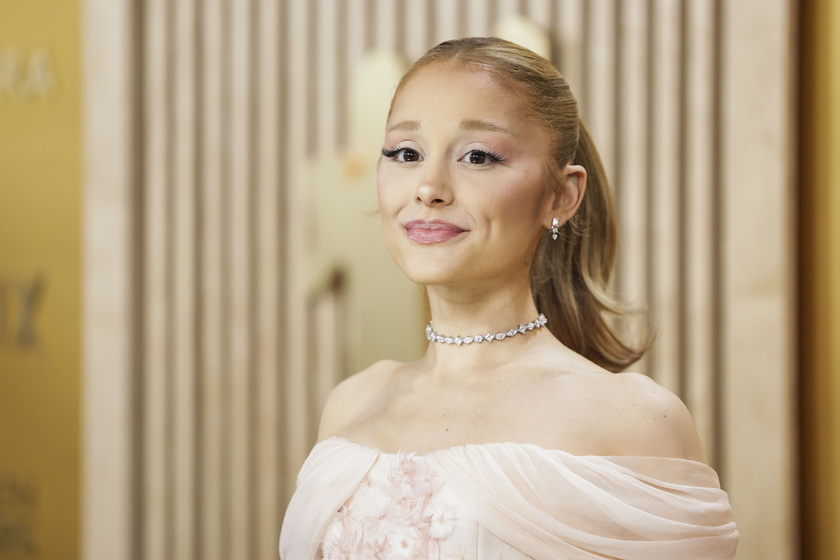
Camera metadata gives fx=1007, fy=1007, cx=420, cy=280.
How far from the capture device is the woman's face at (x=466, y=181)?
127 centimetres

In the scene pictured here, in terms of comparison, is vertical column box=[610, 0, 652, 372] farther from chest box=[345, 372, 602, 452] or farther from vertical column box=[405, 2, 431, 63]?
chest box=[345, 372, 602, 452]

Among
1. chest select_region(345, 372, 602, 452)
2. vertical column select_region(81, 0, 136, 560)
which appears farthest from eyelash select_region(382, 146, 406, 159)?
vertical column select_region(81, 0, 136, 560)

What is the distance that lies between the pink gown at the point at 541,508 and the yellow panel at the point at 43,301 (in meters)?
1.66

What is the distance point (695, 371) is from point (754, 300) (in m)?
0.21

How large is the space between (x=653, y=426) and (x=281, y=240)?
4.79ft

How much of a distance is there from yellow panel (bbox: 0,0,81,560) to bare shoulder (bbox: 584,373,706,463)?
6.11 ft

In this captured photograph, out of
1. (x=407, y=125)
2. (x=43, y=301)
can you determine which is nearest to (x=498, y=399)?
(x=407, y=125)

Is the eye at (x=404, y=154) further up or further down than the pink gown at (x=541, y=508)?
further up

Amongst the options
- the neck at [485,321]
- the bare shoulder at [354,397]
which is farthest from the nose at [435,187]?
the bare shoulder at [354,397]

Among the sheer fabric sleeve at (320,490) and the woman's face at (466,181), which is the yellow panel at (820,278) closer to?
the woman's face at (466,181)

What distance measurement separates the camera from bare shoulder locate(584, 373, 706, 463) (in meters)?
1.21

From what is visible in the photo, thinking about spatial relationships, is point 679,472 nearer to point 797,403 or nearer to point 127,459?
point 797,403

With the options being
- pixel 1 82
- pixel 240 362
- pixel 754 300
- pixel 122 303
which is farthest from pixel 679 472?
pixel 1 82

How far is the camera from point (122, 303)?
→ 8.22 feet
